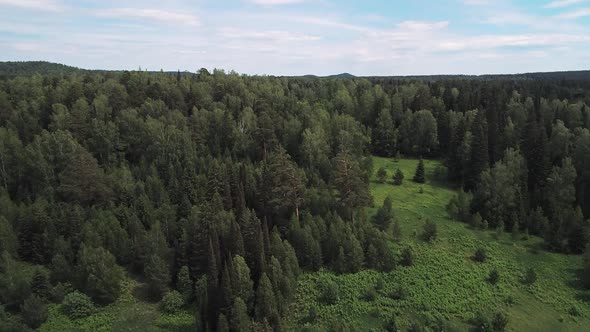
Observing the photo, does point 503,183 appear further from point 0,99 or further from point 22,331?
point 0,99

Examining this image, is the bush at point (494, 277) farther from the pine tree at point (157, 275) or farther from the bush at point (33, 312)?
the bush at point (33, 312)

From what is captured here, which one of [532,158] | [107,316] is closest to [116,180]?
[107,316]

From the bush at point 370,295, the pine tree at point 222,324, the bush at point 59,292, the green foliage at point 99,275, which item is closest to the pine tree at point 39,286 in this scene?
the bush at point 59,292

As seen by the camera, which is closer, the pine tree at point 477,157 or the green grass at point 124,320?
the green grass at point 124,320

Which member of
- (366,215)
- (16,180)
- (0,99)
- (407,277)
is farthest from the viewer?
(0,99)

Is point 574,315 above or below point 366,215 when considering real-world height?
below

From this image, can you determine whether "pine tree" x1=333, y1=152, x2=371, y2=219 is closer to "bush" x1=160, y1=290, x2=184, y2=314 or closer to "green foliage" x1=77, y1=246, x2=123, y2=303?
"bush" x1=160, y1=290, x2=184, y2=314
